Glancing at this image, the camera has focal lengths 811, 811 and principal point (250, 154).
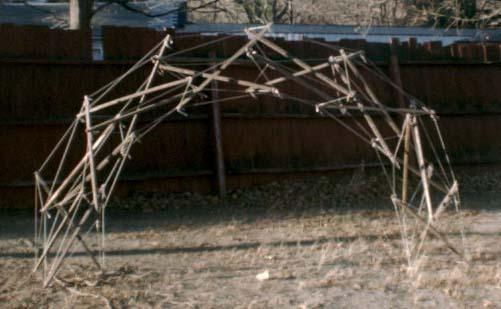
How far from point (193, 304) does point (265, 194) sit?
5342 mm

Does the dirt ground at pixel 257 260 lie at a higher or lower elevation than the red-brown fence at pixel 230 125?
lower

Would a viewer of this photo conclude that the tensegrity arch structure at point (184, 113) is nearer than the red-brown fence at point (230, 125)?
Yes

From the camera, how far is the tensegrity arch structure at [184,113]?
6.67 metres

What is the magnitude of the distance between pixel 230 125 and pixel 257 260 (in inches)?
152

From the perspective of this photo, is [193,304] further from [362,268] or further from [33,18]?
[33,18]

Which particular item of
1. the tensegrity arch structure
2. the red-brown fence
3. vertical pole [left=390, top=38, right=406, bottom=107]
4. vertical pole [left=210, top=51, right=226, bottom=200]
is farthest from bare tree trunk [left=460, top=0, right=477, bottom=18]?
vertical pole [left=210, top=51, right=226, bottom=200]

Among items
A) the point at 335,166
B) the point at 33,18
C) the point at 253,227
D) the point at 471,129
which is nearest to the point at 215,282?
the point at 253,227

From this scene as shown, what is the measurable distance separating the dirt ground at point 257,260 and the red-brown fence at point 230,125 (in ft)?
1.40

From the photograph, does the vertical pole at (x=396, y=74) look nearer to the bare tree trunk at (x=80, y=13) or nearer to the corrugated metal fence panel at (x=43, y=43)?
the corrugated metal fence panel at (x=43, y=43)

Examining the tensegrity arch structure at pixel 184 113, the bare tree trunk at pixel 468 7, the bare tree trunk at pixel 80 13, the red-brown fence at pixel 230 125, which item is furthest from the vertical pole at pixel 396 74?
the bare tree trunk at pixel 468 7

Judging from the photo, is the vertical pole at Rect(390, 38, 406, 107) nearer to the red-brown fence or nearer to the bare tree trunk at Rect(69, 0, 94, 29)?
the red-brown fence

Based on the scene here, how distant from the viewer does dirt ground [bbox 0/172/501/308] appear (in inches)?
260

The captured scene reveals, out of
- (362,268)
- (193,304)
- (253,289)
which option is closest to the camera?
(193,304)

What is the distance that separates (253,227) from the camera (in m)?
9.80
